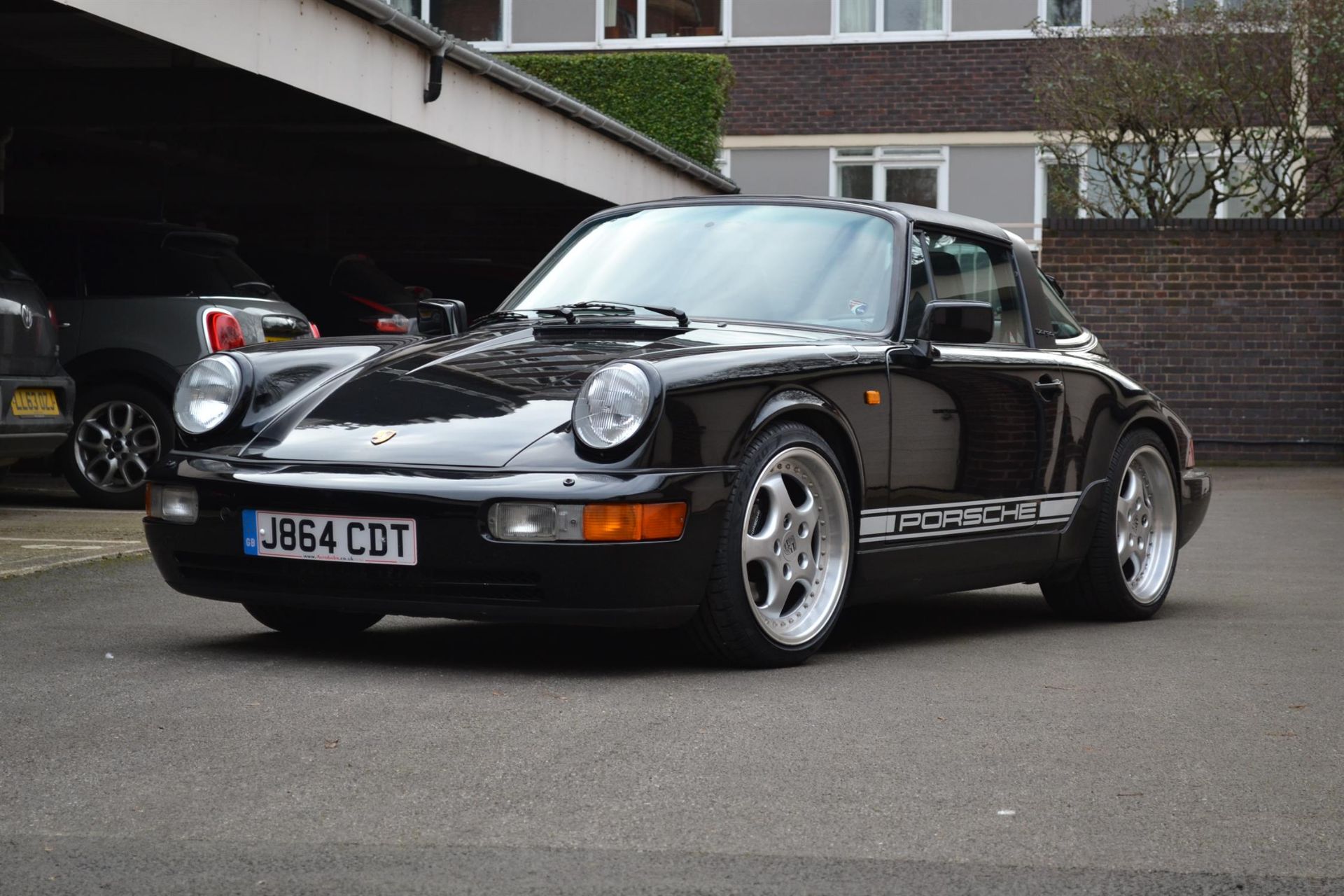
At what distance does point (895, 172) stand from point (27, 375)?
19079mm

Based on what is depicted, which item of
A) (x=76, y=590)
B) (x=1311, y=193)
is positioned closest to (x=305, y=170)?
Answer: (x=1311, y=193)

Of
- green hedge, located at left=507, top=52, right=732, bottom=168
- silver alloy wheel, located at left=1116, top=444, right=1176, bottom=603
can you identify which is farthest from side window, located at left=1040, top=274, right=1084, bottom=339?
green hedge, located at left=507, top=52, right=732, bottom=168

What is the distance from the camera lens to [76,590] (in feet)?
23.0

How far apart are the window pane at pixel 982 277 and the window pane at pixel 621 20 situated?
21877 mm

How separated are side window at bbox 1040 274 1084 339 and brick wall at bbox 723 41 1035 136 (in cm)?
2017

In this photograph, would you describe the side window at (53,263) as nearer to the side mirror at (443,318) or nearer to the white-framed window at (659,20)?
the side mirror at (443,318)

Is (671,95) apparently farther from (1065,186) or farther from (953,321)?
(953,321)

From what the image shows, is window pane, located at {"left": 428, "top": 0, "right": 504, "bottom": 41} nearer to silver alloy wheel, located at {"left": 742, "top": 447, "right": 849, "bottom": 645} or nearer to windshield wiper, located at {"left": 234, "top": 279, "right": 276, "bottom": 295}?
windshield wiper, located at {"left": 234, "top": 279, "right": 276, "bottom": 295}

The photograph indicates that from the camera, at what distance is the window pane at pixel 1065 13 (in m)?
26.8

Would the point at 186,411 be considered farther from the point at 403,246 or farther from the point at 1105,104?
the point at 403,246

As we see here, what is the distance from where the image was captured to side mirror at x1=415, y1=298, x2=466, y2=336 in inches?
245

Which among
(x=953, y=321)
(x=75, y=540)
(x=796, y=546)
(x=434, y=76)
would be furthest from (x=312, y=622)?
(x=434, y=76)

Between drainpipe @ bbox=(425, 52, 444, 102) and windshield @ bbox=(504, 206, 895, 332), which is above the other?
drainpipe @ bbox=(425, 52, 444, 102)

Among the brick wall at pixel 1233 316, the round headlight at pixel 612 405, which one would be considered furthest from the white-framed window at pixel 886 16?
the round headlight at pixel 612 405
